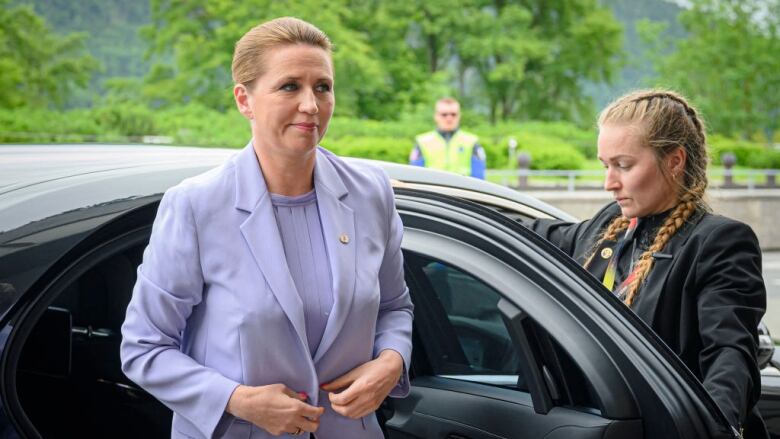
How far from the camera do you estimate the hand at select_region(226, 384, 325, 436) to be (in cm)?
165

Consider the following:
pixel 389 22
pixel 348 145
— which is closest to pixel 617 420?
pixel 348 145

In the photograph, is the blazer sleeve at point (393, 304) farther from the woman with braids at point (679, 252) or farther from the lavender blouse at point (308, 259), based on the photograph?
the woman with braids at point (679, 252)

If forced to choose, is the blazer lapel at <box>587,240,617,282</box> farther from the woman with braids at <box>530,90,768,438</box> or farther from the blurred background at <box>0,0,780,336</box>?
the blurred background at <box>0,0,780,336</box>

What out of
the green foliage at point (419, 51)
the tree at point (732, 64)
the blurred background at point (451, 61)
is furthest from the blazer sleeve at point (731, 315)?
the tree at point (732, 64)

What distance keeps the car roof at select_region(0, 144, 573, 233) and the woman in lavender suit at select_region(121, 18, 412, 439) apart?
0.41m

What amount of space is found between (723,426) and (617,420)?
21 centimetres

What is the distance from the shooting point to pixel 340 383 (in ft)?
5.79

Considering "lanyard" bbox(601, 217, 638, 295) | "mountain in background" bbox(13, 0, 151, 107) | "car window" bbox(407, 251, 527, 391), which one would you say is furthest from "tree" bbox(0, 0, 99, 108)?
"lanyard" bbox(601, 217, 638, 295)

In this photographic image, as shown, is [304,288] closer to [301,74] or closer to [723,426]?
[301,74]

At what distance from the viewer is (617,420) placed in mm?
1961

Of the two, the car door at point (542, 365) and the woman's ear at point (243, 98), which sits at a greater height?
the woman's ear at point (243, 98)

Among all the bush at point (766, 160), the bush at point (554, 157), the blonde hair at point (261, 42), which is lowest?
the bush at point (766, 160)

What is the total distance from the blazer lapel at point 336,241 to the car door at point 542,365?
424 mm

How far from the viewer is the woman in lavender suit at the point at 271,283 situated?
5.47 feet
